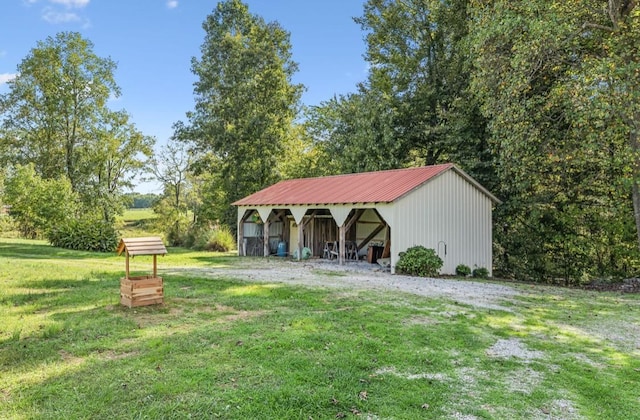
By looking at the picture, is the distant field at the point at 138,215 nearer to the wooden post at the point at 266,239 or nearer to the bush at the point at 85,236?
the bush at the point at 85,236

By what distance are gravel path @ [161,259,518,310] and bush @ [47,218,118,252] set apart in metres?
8.29

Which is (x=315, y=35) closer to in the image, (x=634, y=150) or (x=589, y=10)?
(x=589, y=10)

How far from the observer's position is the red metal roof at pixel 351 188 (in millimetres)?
13469

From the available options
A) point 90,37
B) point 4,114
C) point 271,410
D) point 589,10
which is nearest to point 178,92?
point 90,37

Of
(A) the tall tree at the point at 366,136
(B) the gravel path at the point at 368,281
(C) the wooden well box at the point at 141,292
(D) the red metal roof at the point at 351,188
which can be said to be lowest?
(B) the gravel path at the point at 368,281

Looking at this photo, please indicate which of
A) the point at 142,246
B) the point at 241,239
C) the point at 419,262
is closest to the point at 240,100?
the point at 241,239

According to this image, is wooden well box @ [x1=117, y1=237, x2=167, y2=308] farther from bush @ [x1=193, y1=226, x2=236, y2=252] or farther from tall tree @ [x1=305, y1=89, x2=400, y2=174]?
tall tree @ [x1=305, y1=89, x2=400, y2=174]

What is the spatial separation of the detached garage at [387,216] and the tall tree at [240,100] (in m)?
6.95

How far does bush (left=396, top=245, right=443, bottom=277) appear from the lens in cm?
1259

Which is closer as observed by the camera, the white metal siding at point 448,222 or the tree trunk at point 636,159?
the tree trunk at point 636,159

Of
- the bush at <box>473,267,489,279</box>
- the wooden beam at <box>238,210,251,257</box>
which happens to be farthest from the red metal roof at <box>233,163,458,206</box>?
the bush at <box>473,267,489,279</box>

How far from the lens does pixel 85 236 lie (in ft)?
63.2

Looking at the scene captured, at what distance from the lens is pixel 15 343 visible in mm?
5035

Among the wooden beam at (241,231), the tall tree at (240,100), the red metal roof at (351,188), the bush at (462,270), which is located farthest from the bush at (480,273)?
the tall tree at (240,100)
